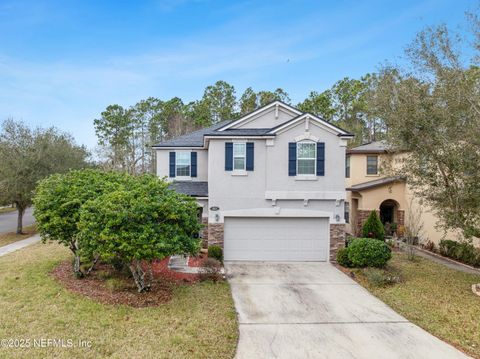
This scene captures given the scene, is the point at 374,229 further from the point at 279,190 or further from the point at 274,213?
the point at 279,190

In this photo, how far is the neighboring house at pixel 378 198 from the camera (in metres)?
16.5

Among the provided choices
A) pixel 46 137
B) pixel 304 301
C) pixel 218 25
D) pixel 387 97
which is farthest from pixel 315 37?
pixel 46 137

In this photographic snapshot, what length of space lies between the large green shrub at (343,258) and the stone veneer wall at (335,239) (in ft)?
1.93

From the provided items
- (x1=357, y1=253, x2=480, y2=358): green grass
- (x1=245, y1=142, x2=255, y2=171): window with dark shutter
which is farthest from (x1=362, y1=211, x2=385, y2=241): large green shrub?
(x1=245, y1=142, x2=255, y2=171): window with dark shutter

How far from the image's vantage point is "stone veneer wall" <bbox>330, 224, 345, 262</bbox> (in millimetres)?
13406

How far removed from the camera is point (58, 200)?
9.27m

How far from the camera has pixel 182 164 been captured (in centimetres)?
1645

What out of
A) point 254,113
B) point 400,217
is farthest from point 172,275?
point 400,217

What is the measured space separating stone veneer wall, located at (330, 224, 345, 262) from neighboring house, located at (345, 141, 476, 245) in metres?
4.50

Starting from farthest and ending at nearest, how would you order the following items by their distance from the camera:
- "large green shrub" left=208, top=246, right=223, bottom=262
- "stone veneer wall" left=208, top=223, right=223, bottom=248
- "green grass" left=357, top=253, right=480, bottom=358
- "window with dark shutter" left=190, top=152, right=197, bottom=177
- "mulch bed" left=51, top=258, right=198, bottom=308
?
"window with dark shutter" left=190, top=152, right=197, bottom=177 < "stone veneer wall" left=208, top=223, right=223, bottom=248 < "large green shrub" left=208, top=246, right=223, bottom=262 < "mulch bed" left=51, top=258, right=198, bottom=308 < "green grass" left=357, top=253, right=480, bottom=358

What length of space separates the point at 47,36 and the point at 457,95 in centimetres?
1835

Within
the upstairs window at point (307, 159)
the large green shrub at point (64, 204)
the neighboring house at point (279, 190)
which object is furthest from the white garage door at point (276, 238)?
the large green shrub at point (64, 204)

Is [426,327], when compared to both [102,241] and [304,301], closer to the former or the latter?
[304,301]

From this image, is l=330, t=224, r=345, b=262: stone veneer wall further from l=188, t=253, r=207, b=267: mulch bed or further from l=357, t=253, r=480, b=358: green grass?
l=188, t=253, r=207, b=267: mulch bed
